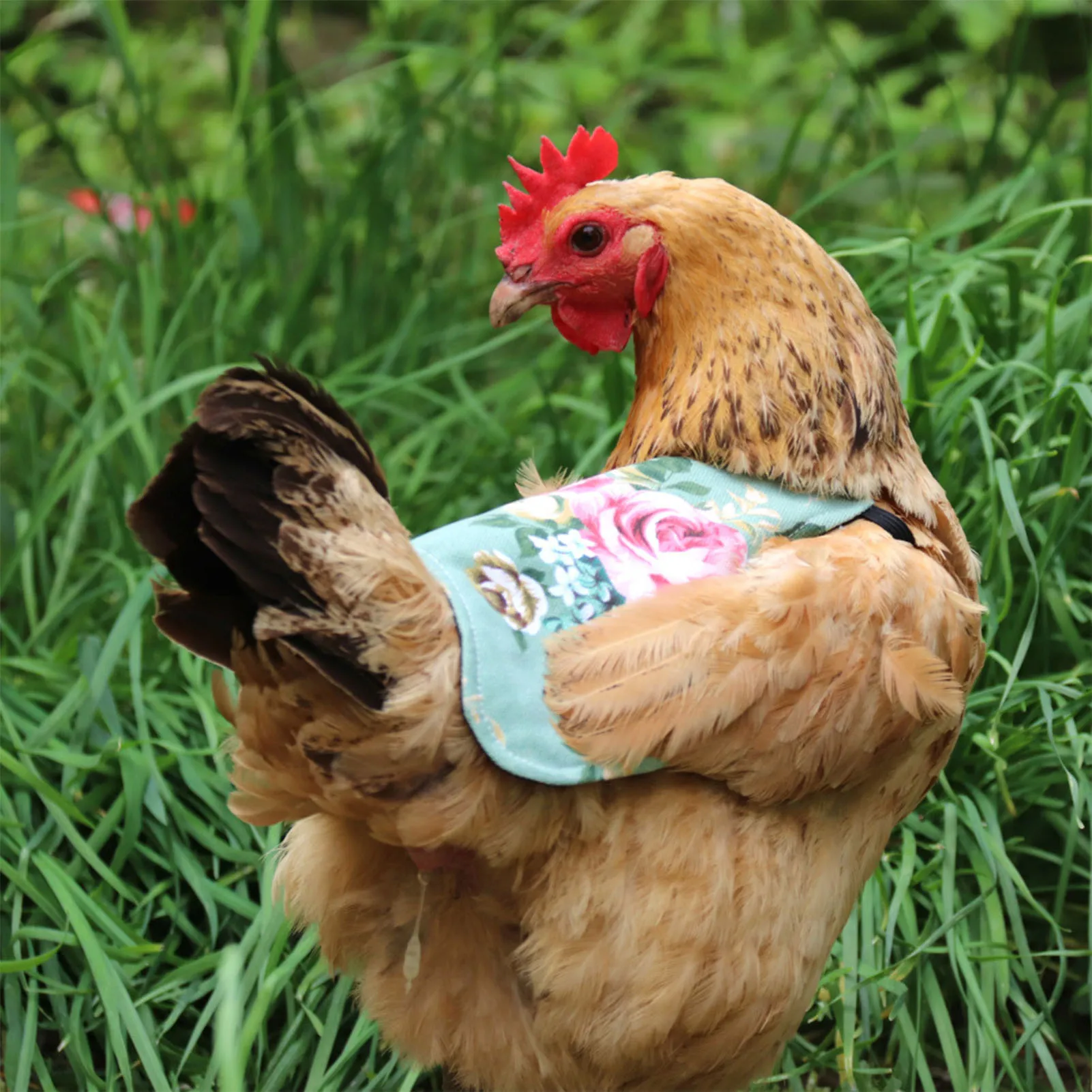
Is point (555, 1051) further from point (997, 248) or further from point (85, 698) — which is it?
point (997, 248)

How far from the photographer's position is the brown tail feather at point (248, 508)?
4.38 feet

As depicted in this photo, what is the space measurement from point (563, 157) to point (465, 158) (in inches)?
74.3

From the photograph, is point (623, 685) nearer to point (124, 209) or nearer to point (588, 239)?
point (588, 239)

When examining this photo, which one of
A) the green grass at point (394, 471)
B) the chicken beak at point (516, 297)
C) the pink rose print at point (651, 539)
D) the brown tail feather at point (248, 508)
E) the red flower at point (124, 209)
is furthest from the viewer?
the red flower at point (124, 209)

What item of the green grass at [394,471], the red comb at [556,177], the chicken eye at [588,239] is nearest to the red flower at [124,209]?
the green grass at [394,471]

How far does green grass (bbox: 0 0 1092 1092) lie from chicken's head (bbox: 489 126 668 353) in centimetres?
83

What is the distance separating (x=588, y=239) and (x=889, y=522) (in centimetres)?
53

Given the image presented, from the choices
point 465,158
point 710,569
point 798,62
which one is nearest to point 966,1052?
point 710,569

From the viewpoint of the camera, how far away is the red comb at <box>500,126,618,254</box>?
178cm

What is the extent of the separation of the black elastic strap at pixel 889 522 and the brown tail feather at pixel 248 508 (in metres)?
0.68

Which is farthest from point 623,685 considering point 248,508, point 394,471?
point 394,471

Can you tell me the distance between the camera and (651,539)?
1.57 m

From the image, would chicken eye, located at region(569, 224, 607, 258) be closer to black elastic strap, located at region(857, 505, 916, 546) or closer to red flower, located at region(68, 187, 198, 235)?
black elastic strap, located at region(857, 505, 916, 546)

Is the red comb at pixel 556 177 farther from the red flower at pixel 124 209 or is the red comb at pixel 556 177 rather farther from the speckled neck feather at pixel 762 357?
the red flower at pixel 124 209
